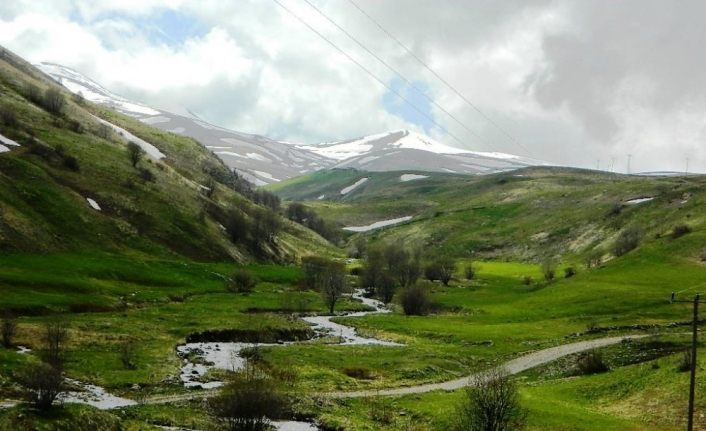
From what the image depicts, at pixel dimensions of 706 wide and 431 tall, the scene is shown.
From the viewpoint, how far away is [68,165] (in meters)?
136

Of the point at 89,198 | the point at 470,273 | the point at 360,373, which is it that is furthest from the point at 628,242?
the point at 89,198

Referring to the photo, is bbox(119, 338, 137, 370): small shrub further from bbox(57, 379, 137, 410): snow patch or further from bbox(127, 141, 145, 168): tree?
bbox(127, 141, 145, 168): tree

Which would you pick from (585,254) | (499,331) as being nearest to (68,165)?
(499,331)

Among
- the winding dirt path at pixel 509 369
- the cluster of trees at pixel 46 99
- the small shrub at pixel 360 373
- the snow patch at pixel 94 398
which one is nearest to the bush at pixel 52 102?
the cluster of trees at pixel 46 99

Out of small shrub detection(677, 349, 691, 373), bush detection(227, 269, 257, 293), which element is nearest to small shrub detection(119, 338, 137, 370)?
small shrub detection(677, 349, 691, 373)

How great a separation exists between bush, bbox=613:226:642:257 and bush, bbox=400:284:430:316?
58.7m

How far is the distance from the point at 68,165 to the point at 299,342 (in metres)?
83.6

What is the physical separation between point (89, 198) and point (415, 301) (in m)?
74.3

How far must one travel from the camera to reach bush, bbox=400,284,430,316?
11975 cm

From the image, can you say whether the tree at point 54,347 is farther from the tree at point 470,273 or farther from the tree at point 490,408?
the tree at point 470,273

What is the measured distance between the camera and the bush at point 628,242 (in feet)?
483

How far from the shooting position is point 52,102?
591ft

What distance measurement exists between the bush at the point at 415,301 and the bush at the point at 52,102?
127 meters

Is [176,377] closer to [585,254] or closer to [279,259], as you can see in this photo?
[279,259]
